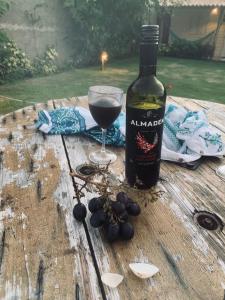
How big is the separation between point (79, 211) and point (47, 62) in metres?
7.07

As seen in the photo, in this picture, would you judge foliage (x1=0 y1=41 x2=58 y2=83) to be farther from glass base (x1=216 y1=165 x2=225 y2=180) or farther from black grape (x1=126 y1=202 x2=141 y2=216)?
black grape (x1=126 y1=202 x2=141 y2=216)

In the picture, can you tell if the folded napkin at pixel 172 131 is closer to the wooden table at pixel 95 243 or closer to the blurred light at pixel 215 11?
the wooden table at pixel 95 243

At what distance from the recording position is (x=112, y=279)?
1.99 ft

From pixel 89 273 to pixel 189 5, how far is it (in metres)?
13.3

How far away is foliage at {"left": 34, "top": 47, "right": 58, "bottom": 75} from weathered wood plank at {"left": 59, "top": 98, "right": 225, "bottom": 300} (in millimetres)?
6689

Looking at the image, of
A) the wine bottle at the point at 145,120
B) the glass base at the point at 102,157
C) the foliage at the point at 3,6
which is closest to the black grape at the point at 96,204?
the wine bottle at the point at 145,120

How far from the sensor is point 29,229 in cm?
74

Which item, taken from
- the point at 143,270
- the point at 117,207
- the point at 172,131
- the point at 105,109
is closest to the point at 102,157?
the point at 105,109

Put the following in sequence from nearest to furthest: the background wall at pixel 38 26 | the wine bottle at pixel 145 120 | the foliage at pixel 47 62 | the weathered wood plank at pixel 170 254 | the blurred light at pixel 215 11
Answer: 1. the weathered wood plank at pixel 170 254
2. the wine bottle at pixel 145 120
3. the background wall at pixel 38 26
4. the foliage at pixel 47 62
5. the blurred light at pixel 215 11

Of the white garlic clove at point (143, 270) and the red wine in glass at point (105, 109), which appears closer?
the white garlic clove at point (143, 270)

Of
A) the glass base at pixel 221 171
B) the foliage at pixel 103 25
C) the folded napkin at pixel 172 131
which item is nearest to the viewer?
the glass base at pixel 221 171

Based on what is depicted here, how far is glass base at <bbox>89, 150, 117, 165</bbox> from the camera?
1102 millimetres

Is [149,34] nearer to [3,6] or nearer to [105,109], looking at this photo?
[105,109]

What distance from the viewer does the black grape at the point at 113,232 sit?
0.68 meters
